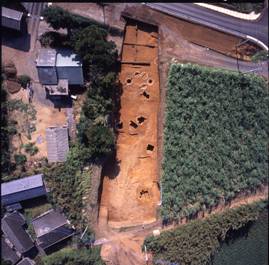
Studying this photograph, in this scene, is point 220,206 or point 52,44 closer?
point 52,44

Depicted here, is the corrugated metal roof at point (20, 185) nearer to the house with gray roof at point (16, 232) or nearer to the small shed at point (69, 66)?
the house with gray roof at point (16, 232)

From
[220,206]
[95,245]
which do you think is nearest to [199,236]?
[220,206]

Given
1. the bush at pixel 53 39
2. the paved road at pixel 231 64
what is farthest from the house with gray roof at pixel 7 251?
the paved road at pixel 231 64

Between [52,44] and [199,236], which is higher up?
[52,44]

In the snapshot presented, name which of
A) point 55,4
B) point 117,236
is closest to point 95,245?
point 117,236

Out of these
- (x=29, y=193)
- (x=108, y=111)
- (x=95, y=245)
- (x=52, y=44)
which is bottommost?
(x=95, y=245)

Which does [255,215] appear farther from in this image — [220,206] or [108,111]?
[108,111]

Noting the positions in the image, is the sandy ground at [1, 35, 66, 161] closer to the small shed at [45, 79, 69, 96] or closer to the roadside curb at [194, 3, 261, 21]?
the small shed at [45, 79, 69, 96]
